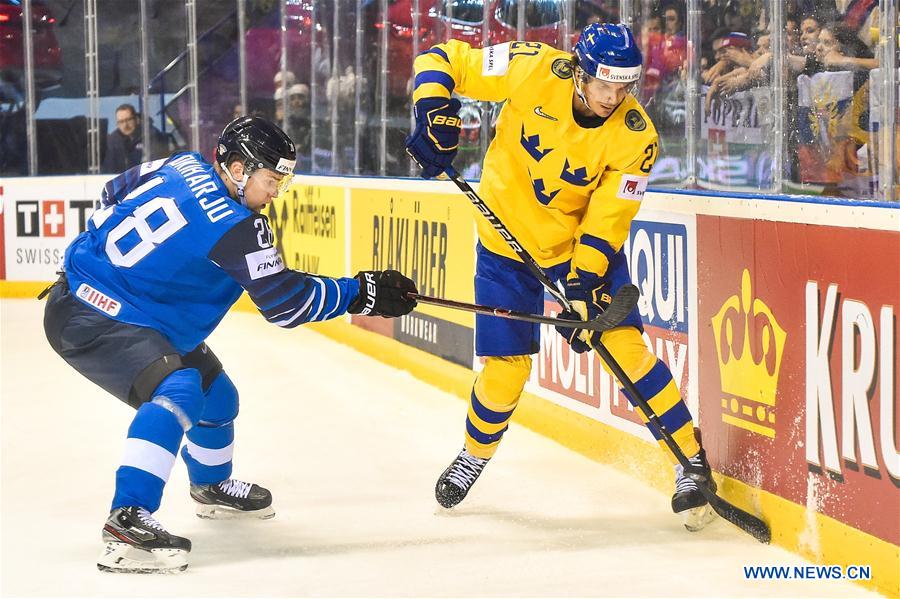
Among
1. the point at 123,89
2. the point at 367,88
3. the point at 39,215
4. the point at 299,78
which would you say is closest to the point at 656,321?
the point at 367,88

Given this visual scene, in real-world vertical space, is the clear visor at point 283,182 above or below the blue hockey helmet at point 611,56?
below

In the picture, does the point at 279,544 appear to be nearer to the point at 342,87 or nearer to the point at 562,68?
the point at 562,68

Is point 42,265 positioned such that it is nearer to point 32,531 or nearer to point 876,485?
point 32,531

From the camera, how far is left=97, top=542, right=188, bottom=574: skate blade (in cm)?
304

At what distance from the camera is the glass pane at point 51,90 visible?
999 centimetres

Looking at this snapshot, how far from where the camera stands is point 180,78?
10016 mm

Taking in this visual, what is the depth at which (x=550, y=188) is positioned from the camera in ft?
11.8

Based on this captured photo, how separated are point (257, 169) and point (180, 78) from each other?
7.17 m

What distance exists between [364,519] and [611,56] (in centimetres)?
148

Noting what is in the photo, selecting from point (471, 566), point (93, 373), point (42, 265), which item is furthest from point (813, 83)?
point (42, 265)

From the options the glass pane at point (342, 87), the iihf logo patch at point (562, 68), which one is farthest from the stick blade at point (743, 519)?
the glass pane at point (342, 87)

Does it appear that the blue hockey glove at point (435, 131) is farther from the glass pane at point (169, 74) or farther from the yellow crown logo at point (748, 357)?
the glass pane at point (169, 74)

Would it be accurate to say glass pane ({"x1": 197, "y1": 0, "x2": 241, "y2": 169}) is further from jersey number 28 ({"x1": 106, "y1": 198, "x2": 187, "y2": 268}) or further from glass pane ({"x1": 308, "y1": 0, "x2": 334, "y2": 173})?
jersey number 28 ({"x1": 106, "y1": 198, "x2": 187, "y2": 268})

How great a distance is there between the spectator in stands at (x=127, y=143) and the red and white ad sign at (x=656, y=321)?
6109 millimetres
